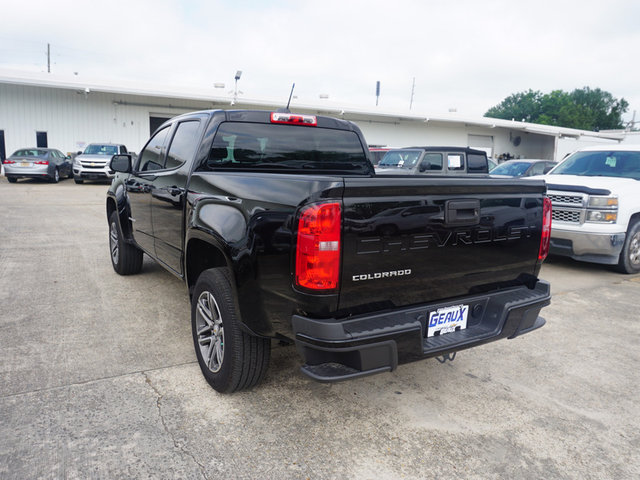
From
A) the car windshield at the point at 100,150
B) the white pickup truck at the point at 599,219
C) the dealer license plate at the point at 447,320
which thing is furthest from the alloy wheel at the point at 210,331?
the car windshield at the point at 100,150

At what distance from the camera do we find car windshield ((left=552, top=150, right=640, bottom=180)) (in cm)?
729

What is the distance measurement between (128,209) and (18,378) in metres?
2.37

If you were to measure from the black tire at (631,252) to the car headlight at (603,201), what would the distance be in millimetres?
639

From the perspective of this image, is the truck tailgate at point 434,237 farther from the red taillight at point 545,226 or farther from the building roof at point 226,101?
the building roof at point 226,101

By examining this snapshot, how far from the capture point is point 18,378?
3.19m

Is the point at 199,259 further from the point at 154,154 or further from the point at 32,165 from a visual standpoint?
the point at 32,165

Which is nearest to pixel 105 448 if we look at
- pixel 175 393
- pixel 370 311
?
pixel 175 393

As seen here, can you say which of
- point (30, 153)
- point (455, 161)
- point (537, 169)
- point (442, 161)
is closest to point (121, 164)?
point (442, 161)

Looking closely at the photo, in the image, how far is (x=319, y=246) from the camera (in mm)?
2271

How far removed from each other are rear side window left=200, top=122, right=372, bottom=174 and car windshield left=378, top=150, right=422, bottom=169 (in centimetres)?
646

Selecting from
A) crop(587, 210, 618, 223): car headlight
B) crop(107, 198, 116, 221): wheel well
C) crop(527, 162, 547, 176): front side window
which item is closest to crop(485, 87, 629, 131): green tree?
crop(527, 162, 547, 176): front side window

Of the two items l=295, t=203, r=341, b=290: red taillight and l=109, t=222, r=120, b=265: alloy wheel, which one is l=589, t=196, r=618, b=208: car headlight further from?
l=109, t=222, r=120, b=265: alloy wheel

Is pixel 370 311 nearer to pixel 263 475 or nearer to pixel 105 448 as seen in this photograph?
pixel 263 475

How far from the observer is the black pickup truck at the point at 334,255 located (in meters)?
2.31
